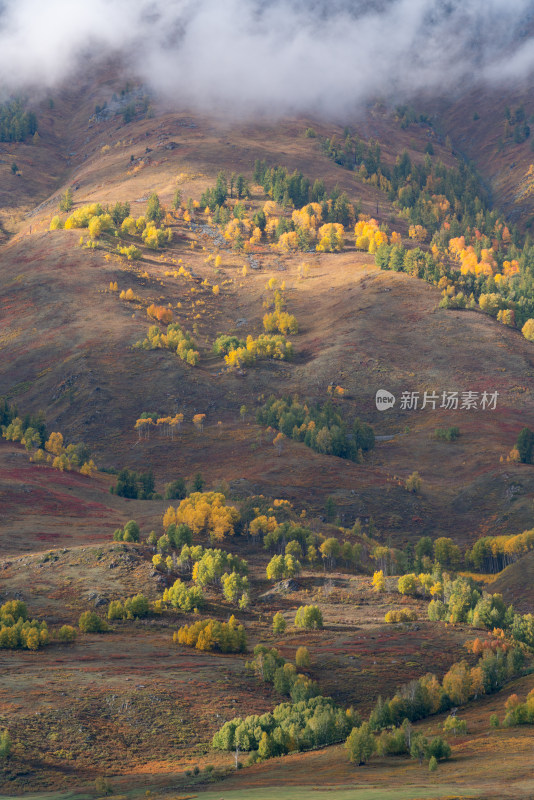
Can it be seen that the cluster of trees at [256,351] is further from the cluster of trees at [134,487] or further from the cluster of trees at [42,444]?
the cluster of trees at [134,487]

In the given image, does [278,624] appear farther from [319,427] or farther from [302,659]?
[319,427]

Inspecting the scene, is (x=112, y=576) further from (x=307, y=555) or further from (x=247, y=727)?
(x=247, y=727)

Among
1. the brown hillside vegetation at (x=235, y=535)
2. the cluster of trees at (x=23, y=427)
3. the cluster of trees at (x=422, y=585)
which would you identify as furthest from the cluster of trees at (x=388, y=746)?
the cluster of trees at (x=23, y=427)

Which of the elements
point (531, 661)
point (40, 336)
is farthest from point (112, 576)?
point (40, 336)

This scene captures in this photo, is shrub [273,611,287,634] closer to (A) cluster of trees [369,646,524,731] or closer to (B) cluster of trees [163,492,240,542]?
(A) cluster of trees [369,646,524,731]

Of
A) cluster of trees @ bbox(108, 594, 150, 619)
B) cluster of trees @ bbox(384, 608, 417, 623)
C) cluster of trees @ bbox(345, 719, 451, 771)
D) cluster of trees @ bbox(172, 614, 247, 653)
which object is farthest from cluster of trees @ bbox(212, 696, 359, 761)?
cluster of trees @ bbox(384, 608, 417, 623)

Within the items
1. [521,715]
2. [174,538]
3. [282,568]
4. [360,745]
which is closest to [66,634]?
[360,745]
